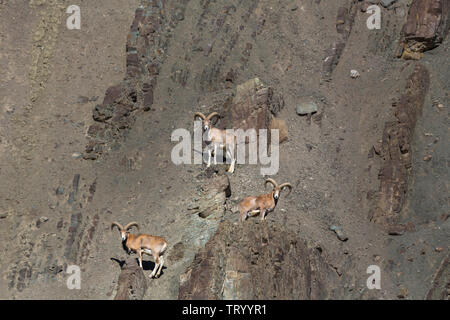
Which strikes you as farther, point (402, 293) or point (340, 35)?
point (340, 35)

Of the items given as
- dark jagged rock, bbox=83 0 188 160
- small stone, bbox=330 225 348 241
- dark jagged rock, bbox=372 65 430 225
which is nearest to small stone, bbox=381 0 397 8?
dark jagged rock, bbox=372 65 430 225

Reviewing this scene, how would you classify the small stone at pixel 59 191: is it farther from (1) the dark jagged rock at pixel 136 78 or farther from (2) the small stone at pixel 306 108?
(2) the small stone at pixel 306 108

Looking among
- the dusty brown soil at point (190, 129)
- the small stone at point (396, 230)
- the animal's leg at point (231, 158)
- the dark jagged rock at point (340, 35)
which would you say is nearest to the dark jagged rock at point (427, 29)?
the dusty brown soil at point (190, 129)

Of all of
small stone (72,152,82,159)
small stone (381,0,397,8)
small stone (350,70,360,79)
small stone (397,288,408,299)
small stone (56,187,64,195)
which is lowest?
small stone (397,288,408,299)

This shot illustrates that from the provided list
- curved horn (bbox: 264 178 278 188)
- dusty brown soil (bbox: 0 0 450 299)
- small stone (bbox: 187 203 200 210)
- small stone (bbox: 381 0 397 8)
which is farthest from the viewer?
small stone (bbox: 381 0 397 8)

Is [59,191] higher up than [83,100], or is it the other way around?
[83,100]

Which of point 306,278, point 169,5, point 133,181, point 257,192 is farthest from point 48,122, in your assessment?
point 306,278

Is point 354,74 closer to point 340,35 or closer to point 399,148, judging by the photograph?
point 340,35

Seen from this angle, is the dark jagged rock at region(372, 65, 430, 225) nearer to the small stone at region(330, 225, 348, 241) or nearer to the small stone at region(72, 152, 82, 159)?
the small stone at region(330, 225, 348, 241)

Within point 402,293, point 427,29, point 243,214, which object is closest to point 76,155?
point 243,214
